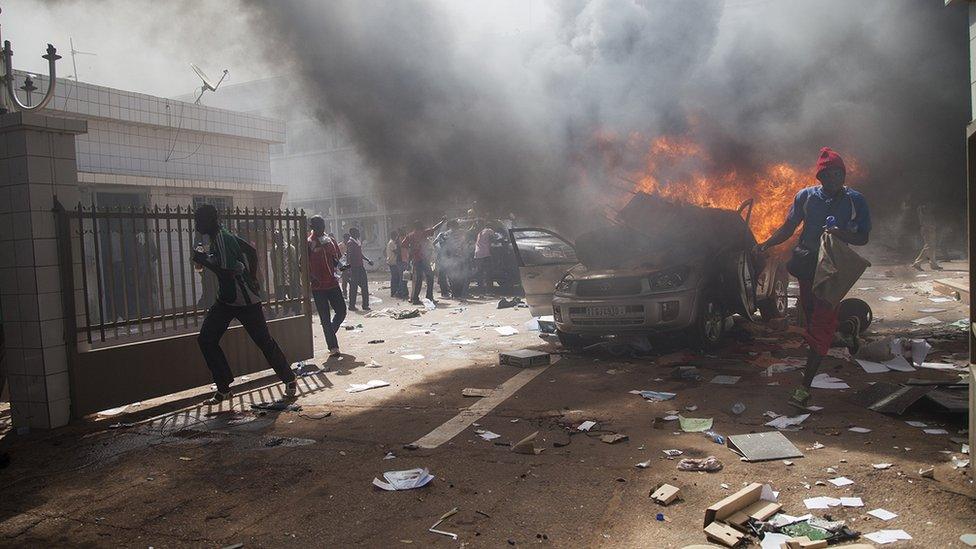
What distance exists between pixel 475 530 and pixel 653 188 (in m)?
8.37

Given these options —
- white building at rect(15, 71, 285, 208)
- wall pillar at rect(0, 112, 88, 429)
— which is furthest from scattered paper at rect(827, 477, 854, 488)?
white building at rect(15, 71, 285, 208)

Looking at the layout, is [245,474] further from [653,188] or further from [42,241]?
[653,188]

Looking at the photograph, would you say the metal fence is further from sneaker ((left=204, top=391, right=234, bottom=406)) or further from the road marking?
the road marking

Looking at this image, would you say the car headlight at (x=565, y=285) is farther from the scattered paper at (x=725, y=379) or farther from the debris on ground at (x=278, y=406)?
the debris on ground at (x=278, y=406)

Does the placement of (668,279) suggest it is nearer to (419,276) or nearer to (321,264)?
(321,264)

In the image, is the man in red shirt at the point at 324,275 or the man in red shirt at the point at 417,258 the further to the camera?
the man in red shirt at the point at 417,258

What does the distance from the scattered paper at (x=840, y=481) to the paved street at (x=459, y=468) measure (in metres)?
0.04

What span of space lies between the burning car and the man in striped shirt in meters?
3.24

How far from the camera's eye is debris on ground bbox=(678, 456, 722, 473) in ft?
12.3

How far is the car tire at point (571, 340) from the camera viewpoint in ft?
25.0

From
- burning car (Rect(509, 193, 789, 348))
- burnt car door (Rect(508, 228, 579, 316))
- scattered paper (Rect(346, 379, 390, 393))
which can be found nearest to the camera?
scattered paper (Rect(346, 379, 390, 393))

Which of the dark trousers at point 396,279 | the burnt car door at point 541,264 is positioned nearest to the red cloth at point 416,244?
the dark trousers at point 396,279

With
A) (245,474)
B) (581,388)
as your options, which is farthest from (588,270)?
(245,474)

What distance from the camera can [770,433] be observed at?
13.8ft
